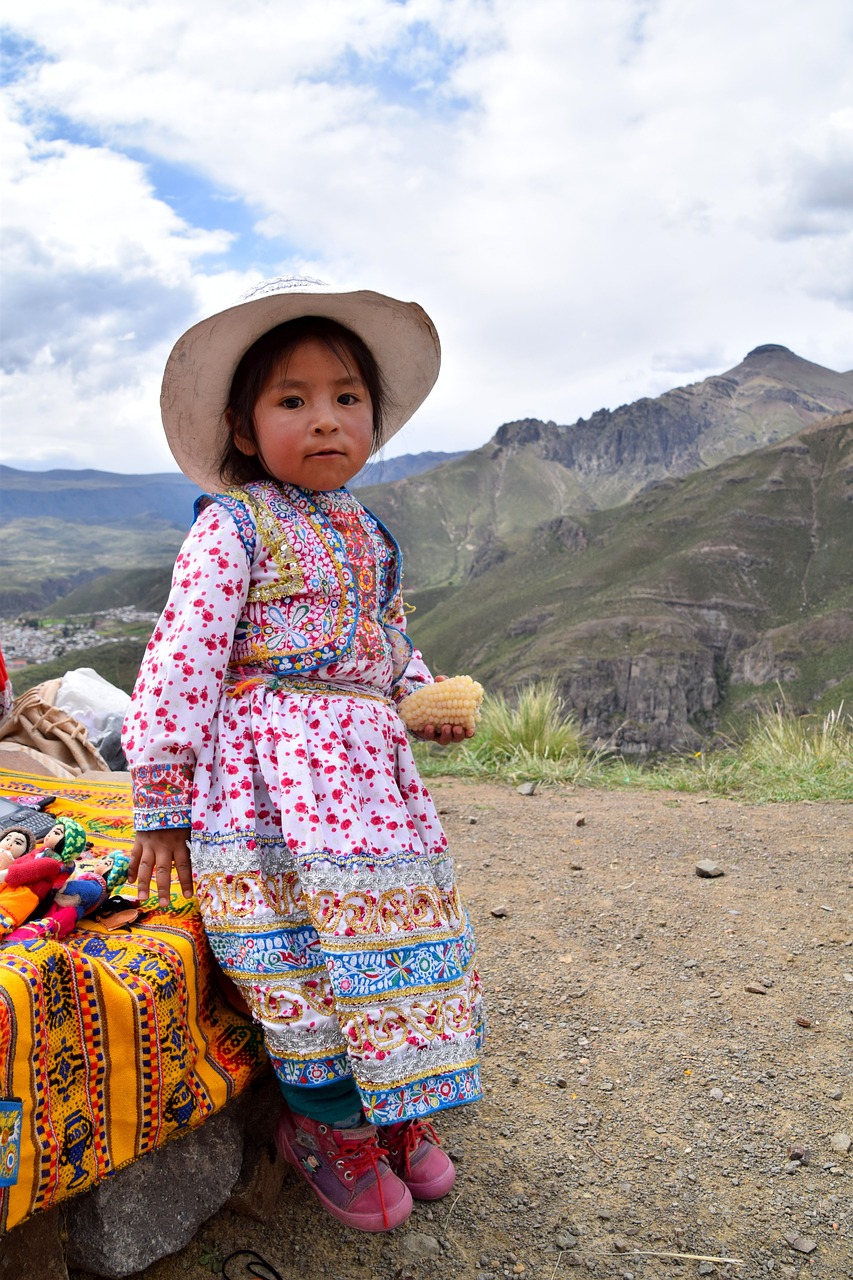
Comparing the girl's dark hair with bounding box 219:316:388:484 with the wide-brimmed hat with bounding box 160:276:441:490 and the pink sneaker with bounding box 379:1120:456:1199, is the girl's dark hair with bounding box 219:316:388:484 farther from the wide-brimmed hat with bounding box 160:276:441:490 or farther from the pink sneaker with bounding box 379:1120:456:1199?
the pink sneaker with bounding box 379:1120:456:1199

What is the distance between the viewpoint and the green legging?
2.09 m

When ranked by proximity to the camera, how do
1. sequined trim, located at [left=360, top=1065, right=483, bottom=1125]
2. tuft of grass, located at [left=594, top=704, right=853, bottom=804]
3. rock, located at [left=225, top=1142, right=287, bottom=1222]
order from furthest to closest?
tuft of grass, located at [left=594, top=704, right=853, bottom=804] < rock, located at [left=225, top=1142, right=287, bottom=1222] < sequined trim, located at [left=360, top=1065, right=483, bottom=1125]

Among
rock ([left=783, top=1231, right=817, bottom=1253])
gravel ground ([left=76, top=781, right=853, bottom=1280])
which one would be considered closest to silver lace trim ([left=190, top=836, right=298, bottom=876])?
gravel ground ([left=76, top=781, right=853, bottom=1280])

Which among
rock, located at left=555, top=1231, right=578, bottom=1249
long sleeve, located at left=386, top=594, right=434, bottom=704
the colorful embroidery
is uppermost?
long sleeve, located at left=386, top=594, right=434, bottom=704

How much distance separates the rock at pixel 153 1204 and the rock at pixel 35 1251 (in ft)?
0.20

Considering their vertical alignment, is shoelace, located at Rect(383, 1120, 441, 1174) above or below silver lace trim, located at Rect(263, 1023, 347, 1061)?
below

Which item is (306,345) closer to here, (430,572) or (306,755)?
(306,755)

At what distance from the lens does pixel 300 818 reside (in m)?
2.05

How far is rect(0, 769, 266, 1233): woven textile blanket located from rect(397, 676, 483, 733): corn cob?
77cm

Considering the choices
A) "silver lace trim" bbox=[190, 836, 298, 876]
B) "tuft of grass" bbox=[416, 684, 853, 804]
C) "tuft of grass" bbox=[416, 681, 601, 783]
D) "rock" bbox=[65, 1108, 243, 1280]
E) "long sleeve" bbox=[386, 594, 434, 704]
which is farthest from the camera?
"tuft of grass" bbox=[416, 681, 601, 783]

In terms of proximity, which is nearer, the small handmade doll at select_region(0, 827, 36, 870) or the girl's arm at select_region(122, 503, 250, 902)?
the girl's arm at select_region(122, 503, 250, 902)

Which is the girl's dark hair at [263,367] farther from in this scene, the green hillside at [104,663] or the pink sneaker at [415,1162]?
the green hillside at [104,663]

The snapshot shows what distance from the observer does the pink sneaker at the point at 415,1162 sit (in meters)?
2.36

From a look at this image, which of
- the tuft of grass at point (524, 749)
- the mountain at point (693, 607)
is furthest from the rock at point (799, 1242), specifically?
the mountain at point (693, 607)
